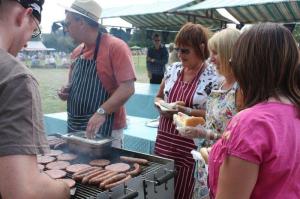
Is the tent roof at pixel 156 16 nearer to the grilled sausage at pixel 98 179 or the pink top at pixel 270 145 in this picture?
the grilled sausage at pixel 98 179

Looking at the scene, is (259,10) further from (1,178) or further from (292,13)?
(1,178)

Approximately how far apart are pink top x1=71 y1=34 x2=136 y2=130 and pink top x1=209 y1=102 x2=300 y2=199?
2049mm

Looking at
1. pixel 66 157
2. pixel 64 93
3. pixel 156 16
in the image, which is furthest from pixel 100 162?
pixel 156 16

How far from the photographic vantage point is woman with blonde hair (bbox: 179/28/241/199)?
8.79 feet

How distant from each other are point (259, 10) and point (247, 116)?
25.7ft

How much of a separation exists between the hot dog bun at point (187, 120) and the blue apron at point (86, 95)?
2.63 ft

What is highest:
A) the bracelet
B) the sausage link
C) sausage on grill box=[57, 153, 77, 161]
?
the bracelet

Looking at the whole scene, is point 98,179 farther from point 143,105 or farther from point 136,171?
point 143,105

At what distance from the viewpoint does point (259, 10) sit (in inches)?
336

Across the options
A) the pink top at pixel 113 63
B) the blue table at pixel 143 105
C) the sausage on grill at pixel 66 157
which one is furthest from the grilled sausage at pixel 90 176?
the blue table at pixel 143 105

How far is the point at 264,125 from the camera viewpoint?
54.1 inches

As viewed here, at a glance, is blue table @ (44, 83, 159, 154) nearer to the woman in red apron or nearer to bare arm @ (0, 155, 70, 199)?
the woman in red apron

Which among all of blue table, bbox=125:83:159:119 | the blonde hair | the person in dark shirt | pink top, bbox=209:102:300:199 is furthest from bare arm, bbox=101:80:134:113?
the person in dark shirt

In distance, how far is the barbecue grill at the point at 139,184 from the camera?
2.28 metres
